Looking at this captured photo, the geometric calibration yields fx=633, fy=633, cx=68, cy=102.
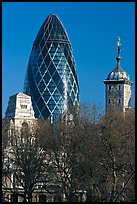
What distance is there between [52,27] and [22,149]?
84.9m

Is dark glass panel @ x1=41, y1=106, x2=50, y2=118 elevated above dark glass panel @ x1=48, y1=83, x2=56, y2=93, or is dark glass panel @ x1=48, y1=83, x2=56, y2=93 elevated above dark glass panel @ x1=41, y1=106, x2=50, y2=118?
dark glass panel @ x1=48, y1=83, x2=56, y2=93

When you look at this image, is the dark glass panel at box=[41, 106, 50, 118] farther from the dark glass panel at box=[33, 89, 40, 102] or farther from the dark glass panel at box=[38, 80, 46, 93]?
the dark glass panel at box=[38, 80, 46, 93]

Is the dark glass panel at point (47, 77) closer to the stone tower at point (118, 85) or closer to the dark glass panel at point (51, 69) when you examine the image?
the dark glass panel at point (51, 69)

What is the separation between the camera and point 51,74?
4680 inches

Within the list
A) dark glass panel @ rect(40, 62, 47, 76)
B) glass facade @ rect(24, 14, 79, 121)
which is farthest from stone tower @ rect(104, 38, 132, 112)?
dark glass panel @ rect(40, 62, 47, 76)

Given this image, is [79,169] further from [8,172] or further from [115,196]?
[8,172]

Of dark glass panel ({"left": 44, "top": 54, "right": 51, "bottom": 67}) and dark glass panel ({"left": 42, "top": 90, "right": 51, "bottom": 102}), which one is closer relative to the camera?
dark glass panel ({"left": 42, "top": 90, "right": 51, "bottom": 102})

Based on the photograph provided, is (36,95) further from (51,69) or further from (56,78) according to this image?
(51,69)

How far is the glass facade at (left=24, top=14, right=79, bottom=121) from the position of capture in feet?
382

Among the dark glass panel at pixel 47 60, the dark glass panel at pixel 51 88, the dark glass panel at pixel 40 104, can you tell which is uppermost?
the dark glass panel at pixel 47 60

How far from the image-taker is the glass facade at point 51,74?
117 meters

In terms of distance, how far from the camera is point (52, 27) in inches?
5044

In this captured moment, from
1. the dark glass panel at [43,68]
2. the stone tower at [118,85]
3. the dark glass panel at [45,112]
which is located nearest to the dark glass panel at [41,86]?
the dark glass panel at [43,68]

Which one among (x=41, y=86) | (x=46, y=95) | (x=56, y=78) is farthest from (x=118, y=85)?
(x=56, y=78)
